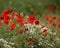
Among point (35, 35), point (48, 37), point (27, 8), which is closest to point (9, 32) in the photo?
point (35, 35)

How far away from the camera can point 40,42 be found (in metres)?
7.42

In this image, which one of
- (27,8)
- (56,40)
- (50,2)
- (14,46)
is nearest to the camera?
(14,46)

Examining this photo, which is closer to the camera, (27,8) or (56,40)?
(56,40)

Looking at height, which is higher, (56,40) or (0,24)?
(0,24)

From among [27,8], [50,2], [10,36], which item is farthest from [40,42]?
[50,2]

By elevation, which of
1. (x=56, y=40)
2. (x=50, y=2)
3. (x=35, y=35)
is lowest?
(x=50, y=2)

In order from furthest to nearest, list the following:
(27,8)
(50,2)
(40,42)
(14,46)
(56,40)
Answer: (50,2), (27,8), (56,40), (40,42), (14,46)

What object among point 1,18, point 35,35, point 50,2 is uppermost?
point 1,18

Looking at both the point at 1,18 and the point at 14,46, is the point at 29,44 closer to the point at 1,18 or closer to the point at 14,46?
the point at 14,46

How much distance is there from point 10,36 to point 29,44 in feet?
1.43

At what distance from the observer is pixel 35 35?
293 inches

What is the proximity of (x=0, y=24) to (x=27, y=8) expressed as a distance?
7119mm

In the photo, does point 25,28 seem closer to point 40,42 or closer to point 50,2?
point 40,42

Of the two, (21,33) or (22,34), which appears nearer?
(21,33)
